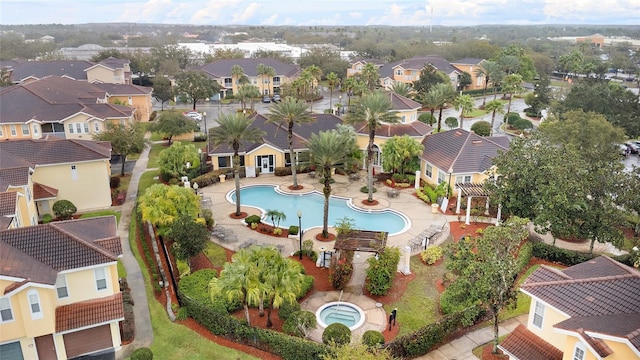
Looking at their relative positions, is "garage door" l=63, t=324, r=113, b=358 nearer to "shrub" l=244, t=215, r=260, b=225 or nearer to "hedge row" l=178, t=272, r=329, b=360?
"hedge row" l=178, t=272, r=329, b=360

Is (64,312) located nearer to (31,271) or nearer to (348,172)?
(31,271)

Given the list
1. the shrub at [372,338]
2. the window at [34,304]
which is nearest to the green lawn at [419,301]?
the shrub at [372,338]

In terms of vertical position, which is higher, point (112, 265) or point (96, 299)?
point (112, 265)

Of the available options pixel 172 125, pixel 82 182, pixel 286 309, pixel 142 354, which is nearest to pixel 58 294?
pixel 142 354

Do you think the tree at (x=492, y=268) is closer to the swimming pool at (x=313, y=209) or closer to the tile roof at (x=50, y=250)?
the swimming pool at (x=313, y=209)

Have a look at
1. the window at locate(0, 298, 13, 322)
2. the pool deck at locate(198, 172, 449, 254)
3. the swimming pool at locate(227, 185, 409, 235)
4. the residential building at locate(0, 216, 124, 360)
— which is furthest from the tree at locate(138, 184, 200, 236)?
the window at locate(0, 298, 13, 322)

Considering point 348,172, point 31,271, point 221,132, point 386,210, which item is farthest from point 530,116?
point 31,271

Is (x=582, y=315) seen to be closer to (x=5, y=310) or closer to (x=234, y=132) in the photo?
(x=5, y=310)
